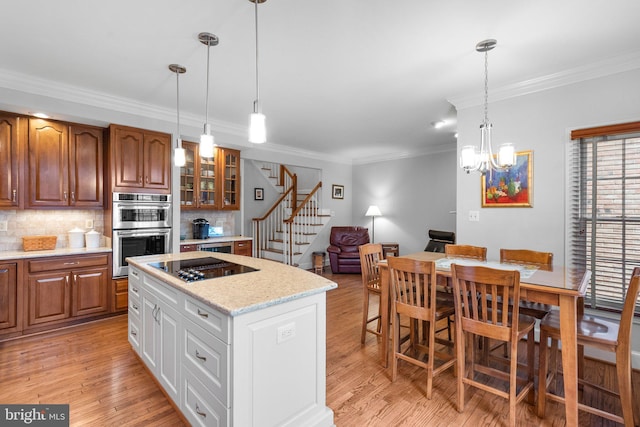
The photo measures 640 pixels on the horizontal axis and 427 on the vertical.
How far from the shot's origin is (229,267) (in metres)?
2.39

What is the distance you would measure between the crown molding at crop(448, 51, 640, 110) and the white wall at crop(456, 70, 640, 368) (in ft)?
0.14

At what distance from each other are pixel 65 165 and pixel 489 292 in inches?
172

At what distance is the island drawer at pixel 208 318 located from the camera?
1.48 metres

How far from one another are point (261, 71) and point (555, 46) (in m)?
2.44

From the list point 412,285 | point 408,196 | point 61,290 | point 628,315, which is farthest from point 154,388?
point 408,196

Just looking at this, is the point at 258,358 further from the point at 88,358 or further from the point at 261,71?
the point at 261,71

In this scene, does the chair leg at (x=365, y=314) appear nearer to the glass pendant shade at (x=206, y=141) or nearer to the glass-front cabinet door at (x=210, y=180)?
the glass pendant shade at (x=206, y=141)

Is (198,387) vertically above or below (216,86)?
below

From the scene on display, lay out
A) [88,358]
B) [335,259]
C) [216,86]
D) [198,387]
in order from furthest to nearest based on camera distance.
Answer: [335,259] < [216,86] < [88,358] < [198,387]

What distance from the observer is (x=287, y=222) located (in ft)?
21.1

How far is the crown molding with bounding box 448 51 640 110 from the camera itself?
265cm

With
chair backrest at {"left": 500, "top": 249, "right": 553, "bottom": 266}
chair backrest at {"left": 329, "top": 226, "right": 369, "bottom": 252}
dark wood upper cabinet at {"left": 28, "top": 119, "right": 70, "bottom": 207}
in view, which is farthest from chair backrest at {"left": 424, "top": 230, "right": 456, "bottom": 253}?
dark wood upper cabinet at {"left": 28, "top": 119, "right": 70, "bottom": 207}

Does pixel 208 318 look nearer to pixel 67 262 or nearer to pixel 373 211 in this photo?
pixel 67 262

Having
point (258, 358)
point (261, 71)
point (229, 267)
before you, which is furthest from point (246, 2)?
point (258, 358)
